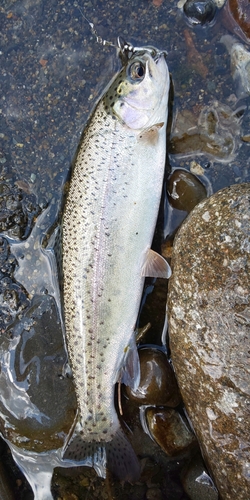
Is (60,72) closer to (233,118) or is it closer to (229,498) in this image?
Result: (233,118)

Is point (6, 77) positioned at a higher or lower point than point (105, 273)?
higher

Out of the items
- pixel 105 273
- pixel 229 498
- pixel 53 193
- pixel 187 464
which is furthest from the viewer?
pixel 53 193

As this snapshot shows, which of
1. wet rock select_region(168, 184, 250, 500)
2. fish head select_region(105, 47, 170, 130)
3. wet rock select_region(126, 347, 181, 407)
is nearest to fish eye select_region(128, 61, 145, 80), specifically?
fish head select_region(105, 47, 170, 130)

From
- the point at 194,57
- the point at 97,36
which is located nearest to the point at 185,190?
the point at 194,57

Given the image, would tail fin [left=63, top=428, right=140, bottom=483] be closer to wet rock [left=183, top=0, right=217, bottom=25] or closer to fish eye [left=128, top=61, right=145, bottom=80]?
fish eye [left=128, top=61, right=145, bottom=80]

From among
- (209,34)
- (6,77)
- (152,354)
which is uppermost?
(209,34)

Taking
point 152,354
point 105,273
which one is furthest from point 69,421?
A: point 105,273

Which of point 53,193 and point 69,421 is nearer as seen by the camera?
point 69,421

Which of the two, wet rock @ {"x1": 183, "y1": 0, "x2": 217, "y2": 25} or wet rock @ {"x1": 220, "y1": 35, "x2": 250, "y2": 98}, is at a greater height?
wet rock @ {"x1": 183, "y1": 0, "x2": 217, "y2": 25}
